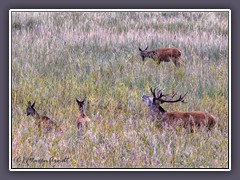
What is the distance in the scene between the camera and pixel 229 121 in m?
11.9

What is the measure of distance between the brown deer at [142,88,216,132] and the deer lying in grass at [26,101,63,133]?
768 mm

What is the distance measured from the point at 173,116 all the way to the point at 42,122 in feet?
3.45

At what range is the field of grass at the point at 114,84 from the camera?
38.8 feet

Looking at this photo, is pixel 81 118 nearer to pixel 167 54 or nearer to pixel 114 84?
pixel 114 84

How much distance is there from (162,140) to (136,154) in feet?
0.81

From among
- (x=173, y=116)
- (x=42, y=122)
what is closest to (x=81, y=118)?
(x=42, y=122)

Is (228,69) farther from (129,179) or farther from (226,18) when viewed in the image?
Answer: (129,179)

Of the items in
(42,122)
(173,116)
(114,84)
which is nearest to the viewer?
(42,122)

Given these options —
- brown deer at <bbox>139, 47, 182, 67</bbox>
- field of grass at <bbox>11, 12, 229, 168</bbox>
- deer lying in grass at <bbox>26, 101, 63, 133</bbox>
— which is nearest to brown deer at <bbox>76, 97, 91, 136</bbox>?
field of grass at <bbox>11, 12, 229, 168</bbox>

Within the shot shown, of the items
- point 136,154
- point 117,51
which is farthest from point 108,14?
point 136,154

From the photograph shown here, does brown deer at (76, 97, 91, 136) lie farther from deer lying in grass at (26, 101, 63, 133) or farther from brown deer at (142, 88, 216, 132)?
brown deer at (142, 88, 216, 132)

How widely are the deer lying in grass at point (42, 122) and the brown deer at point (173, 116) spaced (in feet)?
2.52

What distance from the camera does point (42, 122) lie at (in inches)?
469

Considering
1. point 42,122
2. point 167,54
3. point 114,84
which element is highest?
point 167,54
